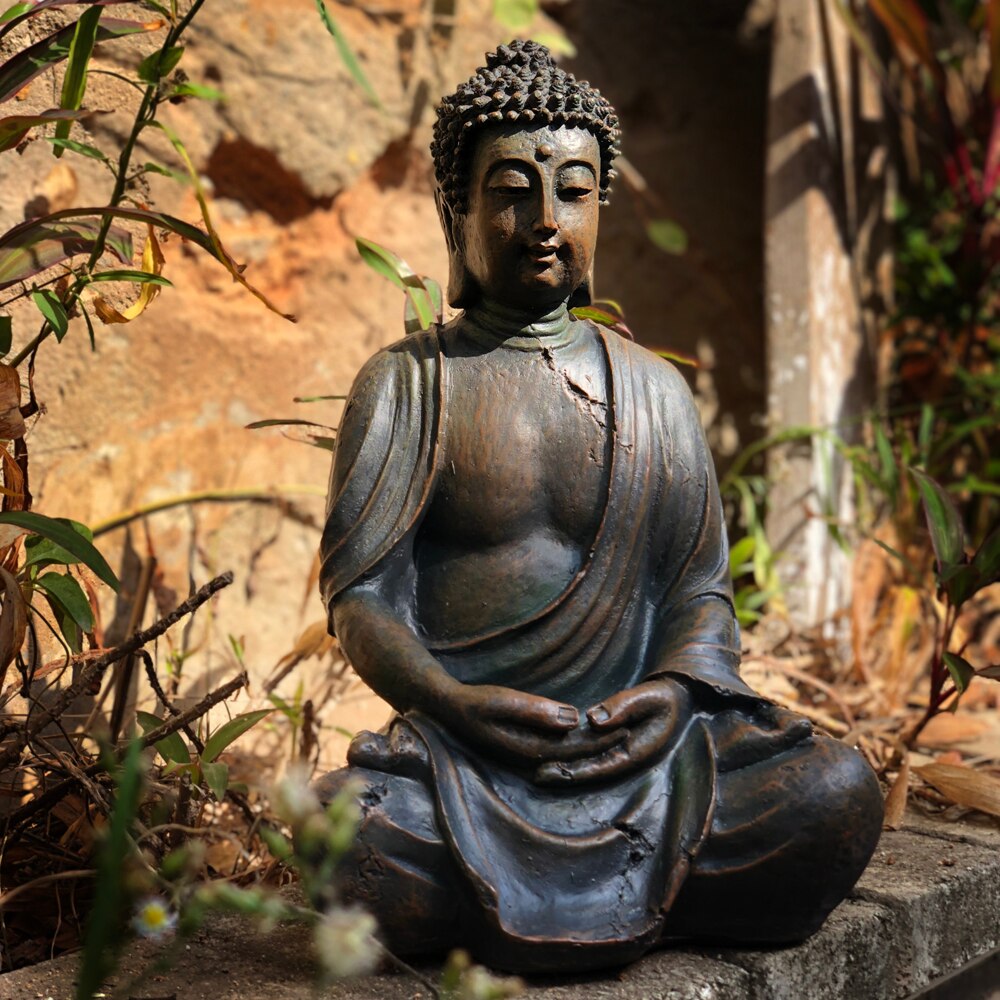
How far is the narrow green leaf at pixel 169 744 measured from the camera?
2.15 metres

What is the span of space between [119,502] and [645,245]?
2.12 metres

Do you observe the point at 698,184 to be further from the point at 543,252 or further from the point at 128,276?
the point at 128,276

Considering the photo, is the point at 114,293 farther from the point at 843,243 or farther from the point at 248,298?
the point at 843,243

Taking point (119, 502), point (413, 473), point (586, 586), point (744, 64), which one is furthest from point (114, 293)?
point (744, 64)

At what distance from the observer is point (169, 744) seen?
2148mm

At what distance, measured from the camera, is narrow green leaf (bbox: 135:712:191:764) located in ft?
7.04

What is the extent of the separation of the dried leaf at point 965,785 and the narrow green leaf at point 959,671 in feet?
0.62

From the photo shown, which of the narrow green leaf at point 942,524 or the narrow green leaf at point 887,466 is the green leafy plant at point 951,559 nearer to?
the narrow green leaf at point 942,524

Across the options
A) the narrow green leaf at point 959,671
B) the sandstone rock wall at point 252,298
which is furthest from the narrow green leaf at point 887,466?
the sandstone rock wall at point 252,298

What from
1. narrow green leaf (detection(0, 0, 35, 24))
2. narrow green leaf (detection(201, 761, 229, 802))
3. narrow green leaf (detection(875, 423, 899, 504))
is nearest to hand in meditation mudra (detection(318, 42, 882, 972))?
narrow green leaf (detection(201, 761, 229, 802))

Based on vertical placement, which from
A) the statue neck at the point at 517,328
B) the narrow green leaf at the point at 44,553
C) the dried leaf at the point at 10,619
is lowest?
the dried leaf at the point at 10,619

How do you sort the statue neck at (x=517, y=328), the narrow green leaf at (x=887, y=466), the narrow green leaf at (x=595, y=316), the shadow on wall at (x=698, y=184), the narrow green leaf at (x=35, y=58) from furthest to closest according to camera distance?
the shadow on wall at (x=698, y=184)
the narrow green leaf at (x=887, y=466)
the narrow green leaf at (x=595, y=316)
the statue neck at (x=517, y=328)
the narrow green leaf at (x=35, y=58)

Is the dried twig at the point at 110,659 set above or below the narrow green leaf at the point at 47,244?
below

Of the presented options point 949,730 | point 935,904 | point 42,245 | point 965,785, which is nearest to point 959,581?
point 965,785
